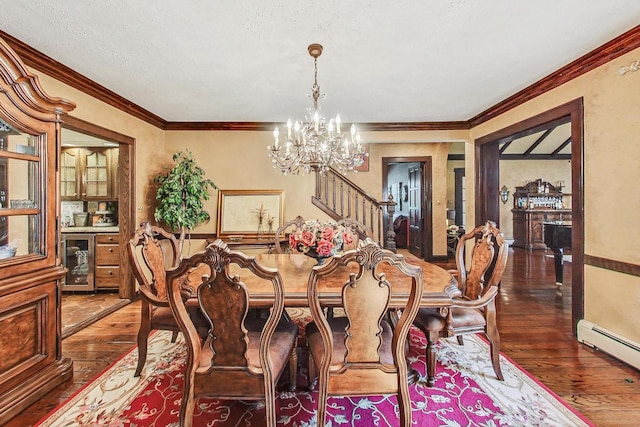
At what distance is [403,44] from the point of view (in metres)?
2.23

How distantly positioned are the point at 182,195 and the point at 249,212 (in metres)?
0.99

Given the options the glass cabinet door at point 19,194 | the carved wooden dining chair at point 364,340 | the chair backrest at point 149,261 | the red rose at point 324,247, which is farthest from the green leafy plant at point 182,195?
the carved wooden dining chair at point 364,340

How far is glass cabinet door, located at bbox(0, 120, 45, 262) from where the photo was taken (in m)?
1.81

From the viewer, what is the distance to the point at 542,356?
2.35 metres

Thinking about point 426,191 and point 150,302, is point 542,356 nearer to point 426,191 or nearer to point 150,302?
point 150,302

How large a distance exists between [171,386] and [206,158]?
3.30 metres

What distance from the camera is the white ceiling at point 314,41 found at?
1.84 metres

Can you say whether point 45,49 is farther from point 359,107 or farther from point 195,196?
point 359,107

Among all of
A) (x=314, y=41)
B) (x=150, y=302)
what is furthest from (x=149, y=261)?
(x=314, y=41)

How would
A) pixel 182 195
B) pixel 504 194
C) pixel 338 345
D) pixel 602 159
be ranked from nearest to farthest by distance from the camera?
pixel 338 345 → pixel 602 159 → pixel 182 195 → pixel 504 194

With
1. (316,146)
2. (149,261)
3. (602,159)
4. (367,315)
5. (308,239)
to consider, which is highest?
(316,146)

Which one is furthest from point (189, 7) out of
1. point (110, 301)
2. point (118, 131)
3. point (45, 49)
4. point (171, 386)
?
point (110, 301)

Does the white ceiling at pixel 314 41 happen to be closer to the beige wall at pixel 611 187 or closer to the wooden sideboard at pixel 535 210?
the beige wall at pixel 611 187

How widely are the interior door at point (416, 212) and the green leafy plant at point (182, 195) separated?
4.58 metres
